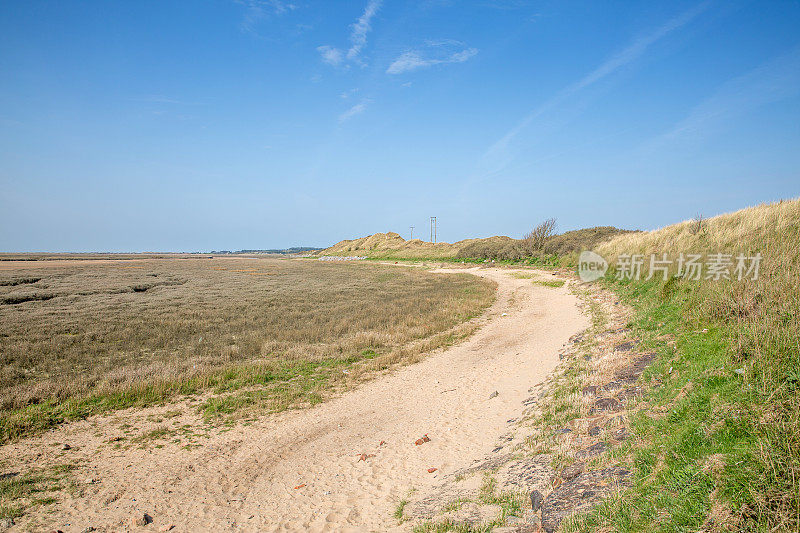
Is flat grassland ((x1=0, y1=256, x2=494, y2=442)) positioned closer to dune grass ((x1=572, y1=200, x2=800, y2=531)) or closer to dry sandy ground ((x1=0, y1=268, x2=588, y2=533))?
dry sandy ground ((x1=0, y1=268, x2=588, y2=533))

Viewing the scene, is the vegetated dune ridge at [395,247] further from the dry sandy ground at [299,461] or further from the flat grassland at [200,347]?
the dry sandy ground at [299,461]

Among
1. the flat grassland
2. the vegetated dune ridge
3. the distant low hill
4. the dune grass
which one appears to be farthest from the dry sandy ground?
the vegetated dune ridge

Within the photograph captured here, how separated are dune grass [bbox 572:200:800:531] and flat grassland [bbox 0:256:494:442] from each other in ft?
25.8

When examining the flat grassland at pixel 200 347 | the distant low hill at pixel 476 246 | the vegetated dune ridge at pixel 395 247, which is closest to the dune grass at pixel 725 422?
the flat grassland at pixel 200 347

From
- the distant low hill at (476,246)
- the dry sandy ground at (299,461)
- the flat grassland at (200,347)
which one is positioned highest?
the distant low hill at (476,246)

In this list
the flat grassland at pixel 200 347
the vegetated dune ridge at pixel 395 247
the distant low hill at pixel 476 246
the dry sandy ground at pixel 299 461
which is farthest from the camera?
the vegetated dune ridge at pixel 395 247

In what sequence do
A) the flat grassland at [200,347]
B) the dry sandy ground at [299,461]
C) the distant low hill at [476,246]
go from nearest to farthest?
the dry sandy ground at [299,461] < the flat grassland at [200,347] < the distant low hill at [476,246]

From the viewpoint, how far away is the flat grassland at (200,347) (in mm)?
9703

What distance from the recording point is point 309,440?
26.5 ft

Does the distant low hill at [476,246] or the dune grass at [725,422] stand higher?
the distant low hill at [476,246]

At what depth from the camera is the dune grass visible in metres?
2.92

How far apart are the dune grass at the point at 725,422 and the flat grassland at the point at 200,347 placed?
787cm

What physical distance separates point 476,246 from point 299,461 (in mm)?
79482

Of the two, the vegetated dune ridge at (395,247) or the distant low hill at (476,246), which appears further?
the vegetated dune ridge at (395,247)
